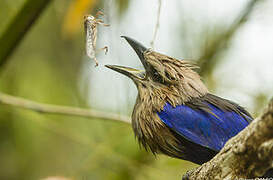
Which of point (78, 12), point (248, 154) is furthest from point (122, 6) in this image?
point (248, 154)

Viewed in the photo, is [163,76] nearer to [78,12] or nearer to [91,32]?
[91,32]

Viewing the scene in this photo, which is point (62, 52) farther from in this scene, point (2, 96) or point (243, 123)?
point (243, 123)

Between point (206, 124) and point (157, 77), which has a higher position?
point (157, 77)

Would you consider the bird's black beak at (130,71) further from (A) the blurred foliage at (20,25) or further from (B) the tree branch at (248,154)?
(B) the tree branch at (248,154)

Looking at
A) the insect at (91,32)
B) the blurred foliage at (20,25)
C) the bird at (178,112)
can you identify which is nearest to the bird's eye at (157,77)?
the bird at (178,112)

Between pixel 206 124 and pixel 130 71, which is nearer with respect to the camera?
pixel 206 124

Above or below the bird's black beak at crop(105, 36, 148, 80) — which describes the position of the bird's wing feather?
below

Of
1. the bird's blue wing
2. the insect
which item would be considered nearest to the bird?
the bird's blue wing

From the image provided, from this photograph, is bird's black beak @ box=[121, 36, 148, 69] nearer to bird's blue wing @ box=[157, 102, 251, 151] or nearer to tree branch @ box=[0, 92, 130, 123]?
bird's blue wing @ box=[157, 102, 251, 151]
